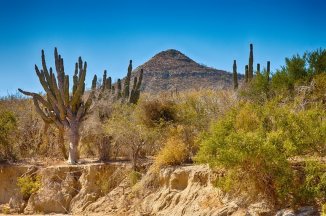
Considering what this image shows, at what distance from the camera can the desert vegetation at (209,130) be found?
12141 millimetres

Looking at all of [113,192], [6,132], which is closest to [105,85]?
[6,132]

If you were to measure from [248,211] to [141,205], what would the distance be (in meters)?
5.20

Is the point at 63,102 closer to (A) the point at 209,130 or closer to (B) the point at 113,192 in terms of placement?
(B) the point at 113,192

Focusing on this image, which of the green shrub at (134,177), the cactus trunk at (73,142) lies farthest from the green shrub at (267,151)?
the cactus trunk at (73,142)

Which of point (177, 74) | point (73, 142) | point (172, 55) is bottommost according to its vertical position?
point (73, 142)

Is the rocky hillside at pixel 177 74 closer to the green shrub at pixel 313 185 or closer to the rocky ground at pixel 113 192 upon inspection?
the rocky ground at pixel 113 192

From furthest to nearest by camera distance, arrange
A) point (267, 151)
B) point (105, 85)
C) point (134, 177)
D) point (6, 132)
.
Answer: point (105, 85)
point (6, 132)
point (134, 177)
point (267, 151)

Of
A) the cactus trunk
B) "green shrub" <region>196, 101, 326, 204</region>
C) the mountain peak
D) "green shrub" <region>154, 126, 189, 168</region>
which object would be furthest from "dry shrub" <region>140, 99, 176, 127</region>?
the mountain peak

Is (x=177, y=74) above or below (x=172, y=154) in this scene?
above

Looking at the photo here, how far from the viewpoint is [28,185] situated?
19.8 meters

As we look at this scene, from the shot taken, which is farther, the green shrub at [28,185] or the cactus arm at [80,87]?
the cactus arm at [80,87]

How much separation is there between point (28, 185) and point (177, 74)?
3776 cm

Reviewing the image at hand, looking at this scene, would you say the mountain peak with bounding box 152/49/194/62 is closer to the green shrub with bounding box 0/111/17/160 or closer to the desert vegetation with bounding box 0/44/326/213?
the desert vegetation with bounding box 0/44/326/213

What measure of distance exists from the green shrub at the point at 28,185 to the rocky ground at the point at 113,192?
0.19 metres
